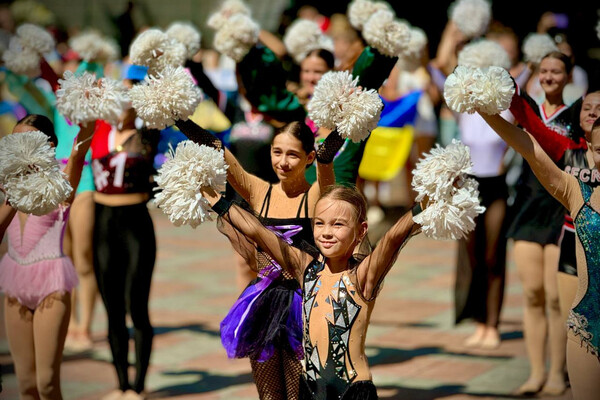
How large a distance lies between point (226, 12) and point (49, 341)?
311 cm

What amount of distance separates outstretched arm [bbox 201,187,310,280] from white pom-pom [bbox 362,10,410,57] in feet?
6.31

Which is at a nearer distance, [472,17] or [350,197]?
[350,197]

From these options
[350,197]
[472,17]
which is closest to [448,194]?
[350,197]

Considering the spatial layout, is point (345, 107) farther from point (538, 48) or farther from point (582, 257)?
point (538, 48)

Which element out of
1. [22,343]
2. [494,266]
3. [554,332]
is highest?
[494,266]

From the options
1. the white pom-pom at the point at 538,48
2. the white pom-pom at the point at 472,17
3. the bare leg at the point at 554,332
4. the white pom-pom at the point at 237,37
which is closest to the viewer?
the bare leg at the point at 554,332

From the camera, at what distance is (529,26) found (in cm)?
1714

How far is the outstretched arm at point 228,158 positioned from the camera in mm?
4391

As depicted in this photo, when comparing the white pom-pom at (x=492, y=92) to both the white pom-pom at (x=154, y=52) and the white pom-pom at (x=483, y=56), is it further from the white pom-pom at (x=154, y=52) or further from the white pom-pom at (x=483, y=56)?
the white pom-pom at (x=483, y=56)

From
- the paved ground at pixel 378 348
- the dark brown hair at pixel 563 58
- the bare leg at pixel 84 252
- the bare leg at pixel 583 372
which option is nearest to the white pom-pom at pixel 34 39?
the bare leg at pixel 84 252

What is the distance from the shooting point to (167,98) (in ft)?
13.7

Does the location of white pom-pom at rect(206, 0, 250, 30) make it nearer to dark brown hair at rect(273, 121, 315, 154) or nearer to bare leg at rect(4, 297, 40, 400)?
dark brown hair at rect(273, 121, 315, 154)

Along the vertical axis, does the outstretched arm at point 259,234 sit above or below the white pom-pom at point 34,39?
below

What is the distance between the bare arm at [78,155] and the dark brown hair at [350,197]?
1587mm
